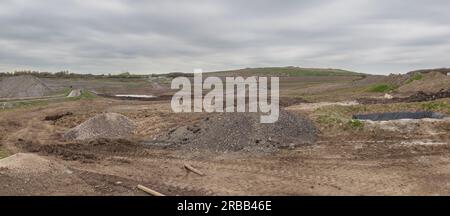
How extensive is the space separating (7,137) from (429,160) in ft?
47.0

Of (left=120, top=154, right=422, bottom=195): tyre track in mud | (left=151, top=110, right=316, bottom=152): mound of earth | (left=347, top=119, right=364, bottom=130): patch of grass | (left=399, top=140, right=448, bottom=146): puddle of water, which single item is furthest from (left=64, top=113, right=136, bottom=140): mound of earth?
(left=399, top=140, right=448, bottom=146): puddle of water

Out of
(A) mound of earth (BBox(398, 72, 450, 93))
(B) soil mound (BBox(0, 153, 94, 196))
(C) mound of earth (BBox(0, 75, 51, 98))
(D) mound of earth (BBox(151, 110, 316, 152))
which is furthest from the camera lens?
(C) mound of earth (BBox(0, 75, 51, 98))

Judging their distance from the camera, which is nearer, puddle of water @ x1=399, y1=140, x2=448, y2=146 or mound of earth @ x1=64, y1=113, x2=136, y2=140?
puddle of water @ x1=399, y1=140, x2=448, y2=146

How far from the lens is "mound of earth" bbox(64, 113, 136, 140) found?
16.6 m

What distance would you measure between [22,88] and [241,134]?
31793mm

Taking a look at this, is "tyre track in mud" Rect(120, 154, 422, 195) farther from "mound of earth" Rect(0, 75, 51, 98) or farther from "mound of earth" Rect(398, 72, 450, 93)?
"mound of earth" Rect(0, 75, 51, 98)

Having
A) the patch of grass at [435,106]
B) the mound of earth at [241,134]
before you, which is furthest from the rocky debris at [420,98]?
the mound of earth at [241,134]

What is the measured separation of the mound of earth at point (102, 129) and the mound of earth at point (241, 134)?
220 cm

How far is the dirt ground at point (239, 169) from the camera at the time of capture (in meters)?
9.43

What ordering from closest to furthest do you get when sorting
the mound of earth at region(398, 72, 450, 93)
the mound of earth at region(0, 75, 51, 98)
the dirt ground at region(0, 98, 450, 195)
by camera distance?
the dirt ground at region(0, 98, 450, 195) → the mound of earth at region(398, 72, 450, 93) → the mound of earth at region(0, 75, 51, 98)

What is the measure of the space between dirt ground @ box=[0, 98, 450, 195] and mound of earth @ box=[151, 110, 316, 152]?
501 mm

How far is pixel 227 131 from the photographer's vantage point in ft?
47.6

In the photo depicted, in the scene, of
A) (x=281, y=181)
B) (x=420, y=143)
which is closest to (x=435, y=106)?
(x=420, y=143)
